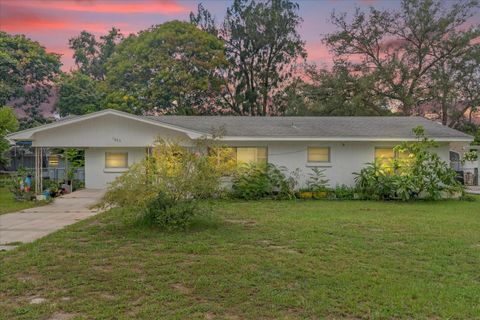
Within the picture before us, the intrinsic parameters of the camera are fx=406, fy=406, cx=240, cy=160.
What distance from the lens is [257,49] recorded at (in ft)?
110

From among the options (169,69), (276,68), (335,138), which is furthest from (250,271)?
(276,68)

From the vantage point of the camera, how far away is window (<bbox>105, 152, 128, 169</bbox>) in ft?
58.9

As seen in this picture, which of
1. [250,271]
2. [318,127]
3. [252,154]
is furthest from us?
[318,127]

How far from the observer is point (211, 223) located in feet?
30.3

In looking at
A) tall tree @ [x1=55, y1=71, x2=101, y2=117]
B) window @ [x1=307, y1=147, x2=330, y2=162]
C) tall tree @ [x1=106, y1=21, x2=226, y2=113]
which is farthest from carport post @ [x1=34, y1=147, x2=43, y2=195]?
tall tree @ [x1=55, y1=71, x2=101, y2=117]

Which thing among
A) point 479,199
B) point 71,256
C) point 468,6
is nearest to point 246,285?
point 71,256

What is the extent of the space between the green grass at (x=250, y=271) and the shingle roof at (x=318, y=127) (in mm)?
6383

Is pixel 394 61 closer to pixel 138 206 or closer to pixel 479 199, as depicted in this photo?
pixel 479 199

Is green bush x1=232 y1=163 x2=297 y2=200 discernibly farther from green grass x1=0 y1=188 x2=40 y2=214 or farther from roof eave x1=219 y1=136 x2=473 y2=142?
green grass x1=0 y1=188 x2=40 y2=214

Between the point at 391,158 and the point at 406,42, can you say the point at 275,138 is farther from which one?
the point at 406,42

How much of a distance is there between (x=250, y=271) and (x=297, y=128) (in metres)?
11.4

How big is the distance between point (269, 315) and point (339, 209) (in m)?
8.38

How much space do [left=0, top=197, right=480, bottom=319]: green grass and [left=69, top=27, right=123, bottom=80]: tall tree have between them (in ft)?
141

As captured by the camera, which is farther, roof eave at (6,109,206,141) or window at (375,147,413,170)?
window at (375,147,413,170)
